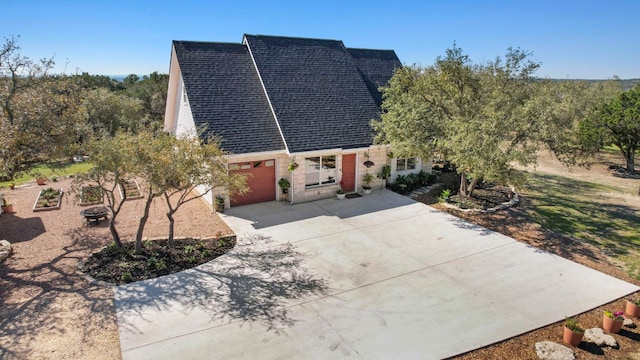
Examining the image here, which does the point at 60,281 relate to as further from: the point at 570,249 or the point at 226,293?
the point at 570,249

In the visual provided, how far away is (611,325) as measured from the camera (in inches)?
339

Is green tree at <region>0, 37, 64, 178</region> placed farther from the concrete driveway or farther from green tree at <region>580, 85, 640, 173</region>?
green tree at <region>580, 85, 640, 173</region>

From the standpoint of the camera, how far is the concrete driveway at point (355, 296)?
806 cm

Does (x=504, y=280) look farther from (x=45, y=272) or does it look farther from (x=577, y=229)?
(x=45, y=272)

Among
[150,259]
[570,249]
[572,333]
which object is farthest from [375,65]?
[572,333]

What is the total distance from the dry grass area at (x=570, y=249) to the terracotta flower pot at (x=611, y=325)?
140 millimetres

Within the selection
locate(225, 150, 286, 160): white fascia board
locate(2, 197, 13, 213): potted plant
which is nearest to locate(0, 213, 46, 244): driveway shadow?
locate(2, 197, 13, 213): potted plant

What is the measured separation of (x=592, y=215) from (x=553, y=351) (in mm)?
11273

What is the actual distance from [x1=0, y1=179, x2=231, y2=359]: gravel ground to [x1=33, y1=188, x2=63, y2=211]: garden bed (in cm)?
33

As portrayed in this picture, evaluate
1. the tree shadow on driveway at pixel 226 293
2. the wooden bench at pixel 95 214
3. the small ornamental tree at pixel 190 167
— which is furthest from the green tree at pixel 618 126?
the wooden bench at pixel 95 214

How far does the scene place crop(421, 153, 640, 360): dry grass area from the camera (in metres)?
8.02

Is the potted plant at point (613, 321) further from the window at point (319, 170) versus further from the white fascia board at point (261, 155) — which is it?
the white fascia board at point (261, 155)

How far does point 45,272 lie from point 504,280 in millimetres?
13669

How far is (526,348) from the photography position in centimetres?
806
